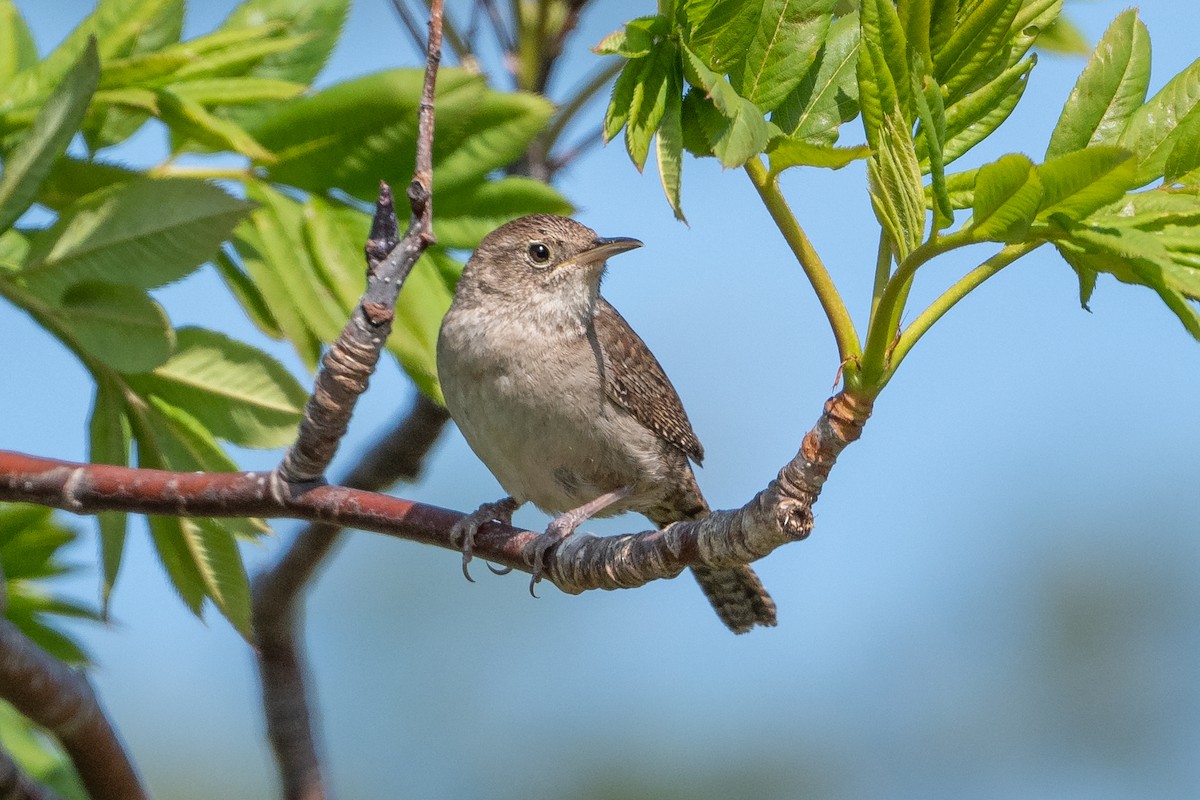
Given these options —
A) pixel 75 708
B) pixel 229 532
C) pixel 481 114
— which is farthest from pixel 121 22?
pixel 75 708

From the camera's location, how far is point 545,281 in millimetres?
4605

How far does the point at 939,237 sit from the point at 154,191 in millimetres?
1701

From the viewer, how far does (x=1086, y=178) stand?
1595 millimetres

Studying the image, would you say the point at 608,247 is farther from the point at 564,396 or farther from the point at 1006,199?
the point at 1006,199

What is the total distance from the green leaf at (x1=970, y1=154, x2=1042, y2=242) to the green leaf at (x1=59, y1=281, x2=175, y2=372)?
1709mm

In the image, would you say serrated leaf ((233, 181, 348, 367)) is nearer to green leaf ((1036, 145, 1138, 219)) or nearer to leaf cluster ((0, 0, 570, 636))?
leaf cluster ((0, 0, 570, 636))

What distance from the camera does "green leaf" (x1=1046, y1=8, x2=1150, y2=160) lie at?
1.84 m

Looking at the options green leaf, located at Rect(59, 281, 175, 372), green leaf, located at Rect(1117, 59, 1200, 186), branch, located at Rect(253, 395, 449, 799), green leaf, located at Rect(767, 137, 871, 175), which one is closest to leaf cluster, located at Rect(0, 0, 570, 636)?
green leaf, located at Rect(59, 281, 175, 372)

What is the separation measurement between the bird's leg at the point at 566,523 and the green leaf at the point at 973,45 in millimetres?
1211

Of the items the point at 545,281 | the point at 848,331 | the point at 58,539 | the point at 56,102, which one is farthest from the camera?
the point at 545,281

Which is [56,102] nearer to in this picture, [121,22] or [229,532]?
[121,22]

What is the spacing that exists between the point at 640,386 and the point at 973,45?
8.51 feet

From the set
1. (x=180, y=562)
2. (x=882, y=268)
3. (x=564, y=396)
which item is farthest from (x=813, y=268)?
(x=564, y=396)

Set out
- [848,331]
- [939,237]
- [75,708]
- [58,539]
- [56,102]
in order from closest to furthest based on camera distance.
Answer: [939,237], [848,331], [56,102], [75,708], [58,539]
